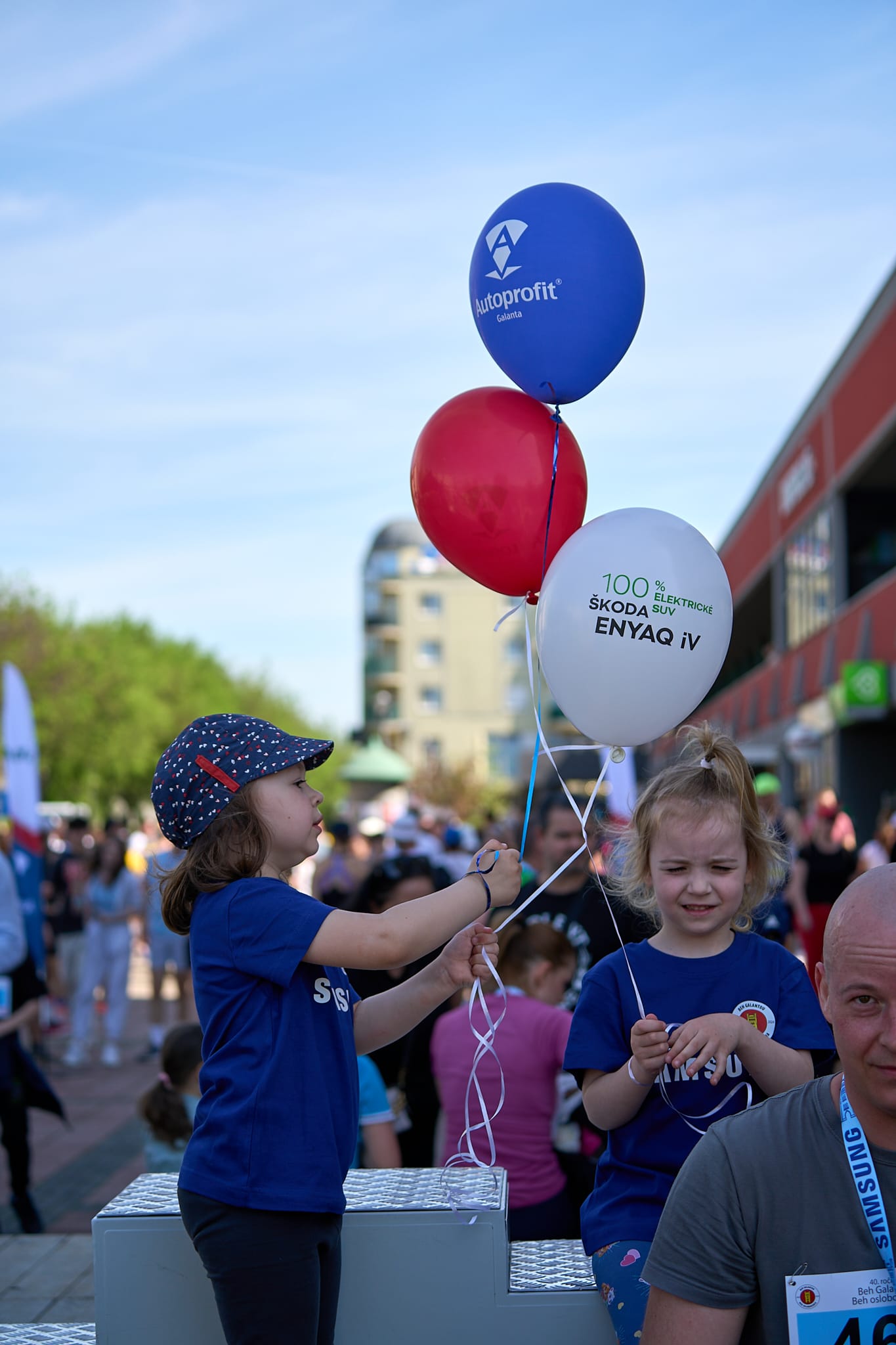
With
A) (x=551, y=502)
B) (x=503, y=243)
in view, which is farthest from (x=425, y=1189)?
(x=503, y=243)

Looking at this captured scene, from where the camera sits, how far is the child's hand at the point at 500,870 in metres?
2.61

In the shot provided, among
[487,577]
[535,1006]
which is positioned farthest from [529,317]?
[535,1006]

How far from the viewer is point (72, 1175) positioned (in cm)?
743

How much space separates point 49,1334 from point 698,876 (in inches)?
72.8

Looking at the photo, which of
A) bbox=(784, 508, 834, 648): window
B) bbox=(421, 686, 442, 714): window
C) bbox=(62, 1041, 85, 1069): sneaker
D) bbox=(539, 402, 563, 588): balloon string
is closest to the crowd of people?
bbox=(539, 402, 563, 588): balloon string

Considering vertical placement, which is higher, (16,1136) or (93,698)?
(93,698)

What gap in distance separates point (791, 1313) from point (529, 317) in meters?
2.42

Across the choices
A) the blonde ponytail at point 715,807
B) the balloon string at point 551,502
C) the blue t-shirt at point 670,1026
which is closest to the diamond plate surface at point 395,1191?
the blue t-shirt at point 670,1026

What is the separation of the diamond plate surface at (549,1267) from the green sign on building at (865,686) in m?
17.4

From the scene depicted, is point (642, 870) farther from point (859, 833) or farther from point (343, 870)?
point (859, 833)

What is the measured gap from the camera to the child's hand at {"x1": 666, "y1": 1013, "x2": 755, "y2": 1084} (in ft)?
8.14

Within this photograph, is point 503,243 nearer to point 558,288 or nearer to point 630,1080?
point 558,288

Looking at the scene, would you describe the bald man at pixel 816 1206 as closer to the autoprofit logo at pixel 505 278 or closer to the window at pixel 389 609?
the autoprofit logo at pixel 505 278

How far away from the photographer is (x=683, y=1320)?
1877 mm
